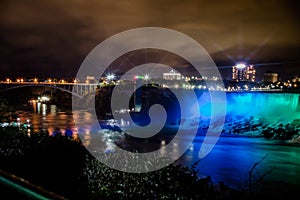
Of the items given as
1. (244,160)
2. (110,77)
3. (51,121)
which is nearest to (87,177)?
(244,160)

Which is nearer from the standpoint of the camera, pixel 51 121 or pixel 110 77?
pixel 51 121

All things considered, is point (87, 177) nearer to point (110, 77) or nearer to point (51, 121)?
point (51, 121)

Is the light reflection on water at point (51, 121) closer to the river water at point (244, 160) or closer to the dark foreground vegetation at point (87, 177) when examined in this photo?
the river water at point (244, 160)

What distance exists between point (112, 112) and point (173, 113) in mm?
8947

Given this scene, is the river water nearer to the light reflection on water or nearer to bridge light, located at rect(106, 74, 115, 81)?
the light reflection on water

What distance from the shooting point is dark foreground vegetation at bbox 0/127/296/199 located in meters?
4.05

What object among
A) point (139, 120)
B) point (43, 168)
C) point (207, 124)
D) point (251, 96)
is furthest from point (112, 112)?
point (43, 168)

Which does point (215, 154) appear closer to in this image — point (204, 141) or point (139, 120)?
point (204, 141)

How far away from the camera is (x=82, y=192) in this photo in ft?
14.0

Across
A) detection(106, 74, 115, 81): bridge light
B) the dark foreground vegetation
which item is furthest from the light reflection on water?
detection(106, 74, 115, 81): bridge light

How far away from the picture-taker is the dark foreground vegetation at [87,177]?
160 inches

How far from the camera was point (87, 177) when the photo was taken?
4488mm

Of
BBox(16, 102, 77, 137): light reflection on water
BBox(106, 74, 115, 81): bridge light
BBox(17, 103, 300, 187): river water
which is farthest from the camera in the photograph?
BBox(106, 74, 115, 81): bridge light

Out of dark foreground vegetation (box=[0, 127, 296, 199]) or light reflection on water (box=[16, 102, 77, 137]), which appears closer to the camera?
dark foreground vegetation (box=[0, 127, 296, 199])
